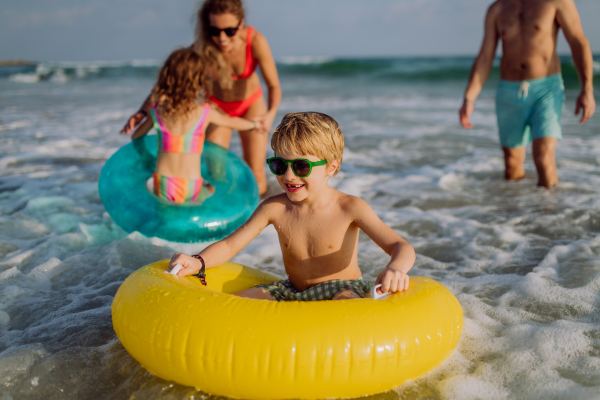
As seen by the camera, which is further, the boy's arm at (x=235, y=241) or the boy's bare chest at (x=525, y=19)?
the boy's bare chest at (x=525, y=19)

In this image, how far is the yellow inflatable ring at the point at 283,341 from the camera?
173cm

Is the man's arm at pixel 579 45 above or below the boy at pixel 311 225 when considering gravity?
above

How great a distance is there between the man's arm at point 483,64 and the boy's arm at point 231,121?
1.99 metres

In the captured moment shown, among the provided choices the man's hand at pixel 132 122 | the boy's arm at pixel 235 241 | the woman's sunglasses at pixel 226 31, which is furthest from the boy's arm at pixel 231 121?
the boy's arm at pixel 235 241

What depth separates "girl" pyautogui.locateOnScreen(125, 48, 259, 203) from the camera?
3678 millimetres

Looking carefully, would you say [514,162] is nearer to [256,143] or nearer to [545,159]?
[545,159]

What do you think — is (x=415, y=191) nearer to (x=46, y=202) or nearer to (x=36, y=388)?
(x=46, y=202)

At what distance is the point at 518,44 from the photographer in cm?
459

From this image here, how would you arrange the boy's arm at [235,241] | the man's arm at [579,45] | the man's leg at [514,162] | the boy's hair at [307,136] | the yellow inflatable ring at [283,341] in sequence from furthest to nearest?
the man's leg at [514,162] < the man's arm at [579,45] < the boy's arm at [235,241] < the boy's hair at [307,136] < the yellow inflatable ring at [283,341]

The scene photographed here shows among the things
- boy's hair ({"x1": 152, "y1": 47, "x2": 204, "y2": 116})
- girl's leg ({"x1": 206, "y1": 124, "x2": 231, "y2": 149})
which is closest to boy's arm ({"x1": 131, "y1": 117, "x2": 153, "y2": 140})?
boy's hair ({"x1": 152, "y1": 47, "x2": 204, "y2": 116})

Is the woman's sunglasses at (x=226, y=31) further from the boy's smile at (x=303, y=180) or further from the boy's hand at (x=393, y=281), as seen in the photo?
the boy's hand at (x=393, y=281)

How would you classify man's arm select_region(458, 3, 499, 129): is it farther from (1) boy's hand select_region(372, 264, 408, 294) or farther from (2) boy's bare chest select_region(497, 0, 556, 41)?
(1) boy's hand select_region(372, 264, 408, 294)

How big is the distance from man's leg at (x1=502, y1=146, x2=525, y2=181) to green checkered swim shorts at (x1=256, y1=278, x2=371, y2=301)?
3.35 metres

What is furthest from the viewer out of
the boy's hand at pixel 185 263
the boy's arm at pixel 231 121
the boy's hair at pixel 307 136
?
the boy's arm at pixel 231 121
